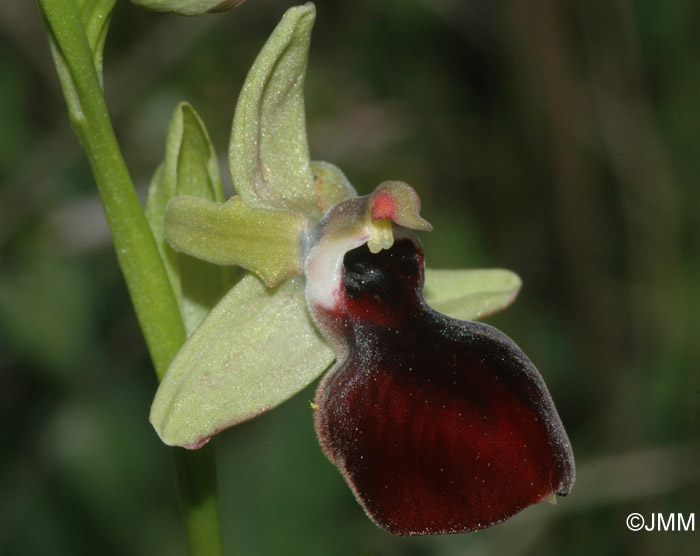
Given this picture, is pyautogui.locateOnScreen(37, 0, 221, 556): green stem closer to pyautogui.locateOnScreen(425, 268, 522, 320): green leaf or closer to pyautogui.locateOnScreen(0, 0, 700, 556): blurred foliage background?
pyautogui.locateOnScreen(425, 268, 522, 320): green leaf

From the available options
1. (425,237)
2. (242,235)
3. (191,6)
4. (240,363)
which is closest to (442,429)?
Answer: (240,363)

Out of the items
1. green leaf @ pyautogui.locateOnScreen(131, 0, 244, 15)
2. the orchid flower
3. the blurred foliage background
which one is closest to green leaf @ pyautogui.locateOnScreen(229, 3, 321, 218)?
the orchid flower

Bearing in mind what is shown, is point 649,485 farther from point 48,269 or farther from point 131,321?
point 48,269

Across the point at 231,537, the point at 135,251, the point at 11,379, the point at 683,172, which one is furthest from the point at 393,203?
the point at 683,172

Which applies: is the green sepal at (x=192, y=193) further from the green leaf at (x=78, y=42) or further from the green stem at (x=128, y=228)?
the green leaf at (x=78, y=42)

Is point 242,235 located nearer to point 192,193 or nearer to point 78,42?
point 192,193

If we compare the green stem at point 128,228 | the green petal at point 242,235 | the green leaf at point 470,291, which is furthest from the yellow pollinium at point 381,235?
the green stem at point 128,228
